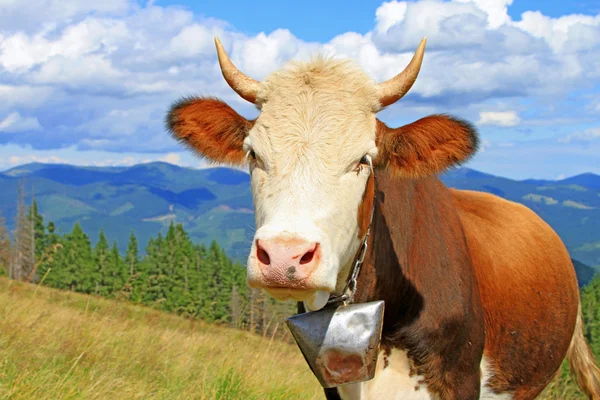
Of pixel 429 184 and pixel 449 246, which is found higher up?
pixel 429 184

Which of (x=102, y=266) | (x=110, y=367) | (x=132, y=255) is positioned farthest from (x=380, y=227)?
(x=132, y=255)

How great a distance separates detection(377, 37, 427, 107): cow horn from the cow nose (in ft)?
5.34

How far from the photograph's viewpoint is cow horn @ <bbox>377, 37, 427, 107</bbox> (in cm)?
445

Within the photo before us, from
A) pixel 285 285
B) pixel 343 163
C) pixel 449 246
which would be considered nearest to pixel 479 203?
pixel 449 246

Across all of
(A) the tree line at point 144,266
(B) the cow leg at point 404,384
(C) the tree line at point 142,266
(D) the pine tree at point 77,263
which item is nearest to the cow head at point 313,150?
(B) the cow leg at point 404,384

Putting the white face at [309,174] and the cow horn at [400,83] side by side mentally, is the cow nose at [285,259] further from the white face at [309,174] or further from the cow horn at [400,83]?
the cow horn at [400,83]

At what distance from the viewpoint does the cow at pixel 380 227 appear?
3639 millimetres

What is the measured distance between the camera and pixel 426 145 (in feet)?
15.0

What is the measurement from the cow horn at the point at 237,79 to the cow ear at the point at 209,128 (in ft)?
0.53

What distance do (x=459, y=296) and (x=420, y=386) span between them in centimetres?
74

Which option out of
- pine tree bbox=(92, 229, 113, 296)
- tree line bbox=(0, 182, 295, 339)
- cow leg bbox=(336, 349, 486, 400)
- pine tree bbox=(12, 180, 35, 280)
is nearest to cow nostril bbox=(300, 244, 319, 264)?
cow leg bbox=(336, 349, 486, 400)

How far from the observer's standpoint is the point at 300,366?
1153 centimetres

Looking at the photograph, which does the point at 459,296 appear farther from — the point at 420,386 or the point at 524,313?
the point at 524,313

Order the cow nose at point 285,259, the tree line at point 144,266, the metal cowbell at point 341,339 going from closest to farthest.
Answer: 1. the cow nose at point 285,259
2. the metal cowbell at point 341,339
3. the tree line at point 144,266
